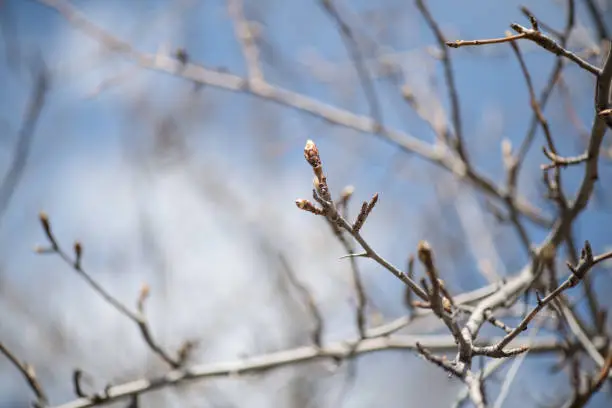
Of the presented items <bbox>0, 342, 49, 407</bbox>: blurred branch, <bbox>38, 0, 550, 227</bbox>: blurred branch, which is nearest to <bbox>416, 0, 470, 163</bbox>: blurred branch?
<bbox>38, 0, 550, 227</bbox>: blurred branch

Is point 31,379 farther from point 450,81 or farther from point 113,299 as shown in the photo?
point 450,81

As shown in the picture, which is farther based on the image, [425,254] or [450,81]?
[450,81]

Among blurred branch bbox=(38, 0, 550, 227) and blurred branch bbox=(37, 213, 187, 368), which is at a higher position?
blurred branch bbox=(38, 0, 550, 227)

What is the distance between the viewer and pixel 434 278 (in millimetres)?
974

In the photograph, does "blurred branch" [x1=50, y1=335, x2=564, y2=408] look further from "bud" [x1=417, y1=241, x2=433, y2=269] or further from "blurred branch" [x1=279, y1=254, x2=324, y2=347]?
"bud" [x1=417, y1=241, x2=433, y2=269]

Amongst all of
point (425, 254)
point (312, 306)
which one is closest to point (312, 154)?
point (425, 254)

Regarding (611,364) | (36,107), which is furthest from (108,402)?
(611,364)

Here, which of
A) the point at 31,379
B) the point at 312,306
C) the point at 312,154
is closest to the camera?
the point at 312,154

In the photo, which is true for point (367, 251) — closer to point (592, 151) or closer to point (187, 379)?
point (592, 151)

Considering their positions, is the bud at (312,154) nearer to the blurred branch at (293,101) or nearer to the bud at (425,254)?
the bud at (425,254)

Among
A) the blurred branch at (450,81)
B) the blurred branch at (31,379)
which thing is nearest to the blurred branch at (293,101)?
the blurred branch at (450,81)

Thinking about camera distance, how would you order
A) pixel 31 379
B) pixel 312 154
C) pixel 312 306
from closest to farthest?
pixel 312 154
pixel 31 379
pixel 312 306

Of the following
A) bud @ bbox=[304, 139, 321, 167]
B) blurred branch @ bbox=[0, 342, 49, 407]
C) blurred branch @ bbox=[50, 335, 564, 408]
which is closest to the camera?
bud @ bbox=[304, 139, 321, 167]

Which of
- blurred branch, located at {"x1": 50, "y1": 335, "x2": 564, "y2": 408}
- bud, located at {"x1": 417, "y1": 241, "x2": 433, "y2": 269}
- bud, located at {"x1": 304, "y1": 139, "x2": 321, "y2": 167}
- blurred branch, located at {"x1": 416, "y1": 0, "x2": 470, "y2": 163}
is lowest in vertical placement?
blurred branch, located at {"x1": 50, "y1": 335, "x2": 564, "y2": 408}
